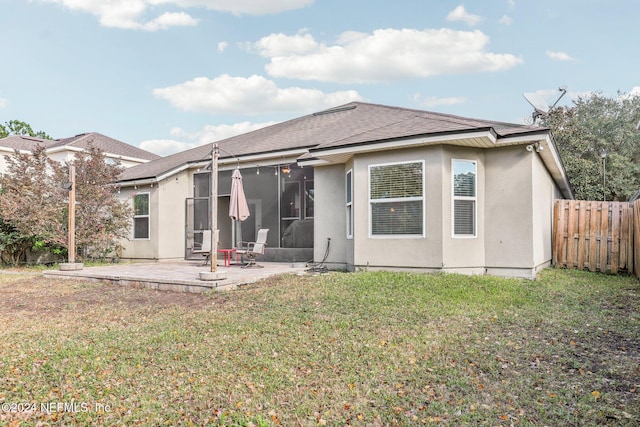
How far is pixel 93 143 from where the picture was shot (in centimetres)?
2192

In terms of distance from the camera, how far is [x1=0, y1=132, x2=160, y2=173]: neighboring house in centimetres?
2162

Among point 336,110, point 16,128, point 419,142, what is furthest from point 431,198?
point 16,128

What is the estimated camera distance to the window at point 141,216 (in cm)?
1454

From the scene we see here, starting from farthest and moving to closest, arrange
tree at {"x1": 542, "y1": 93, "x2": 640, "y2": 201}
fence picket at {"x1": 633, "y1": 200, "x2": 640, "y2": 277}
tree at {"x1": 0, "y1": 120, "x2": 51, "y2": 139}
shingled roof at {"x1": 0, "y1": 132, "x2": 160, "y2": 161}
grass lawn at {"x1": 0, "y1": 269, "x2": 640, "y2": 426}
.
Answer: tree at {"x1": 0, "y1": 120, "x2": 51, "y2": 139}, tree at {"x1": 542, "y1": 93, "x2": 640, "y2": 201}, shingled roof at {"x1": 0, "y1": 132, "x2": 160, "y2": 161}, fence picket at {"x1": 633, "y1": 200, "x2": 640, "y2": 277}, grass lawn at {"x1": 0, "y1": 269, "x2": 640, "y2": 426}

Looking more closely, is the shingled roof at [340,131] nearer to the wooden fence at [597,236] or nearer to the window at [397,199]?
the window at [397,199]

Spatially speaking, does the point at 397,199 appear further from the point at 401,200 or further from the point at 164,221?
the point at 164,221

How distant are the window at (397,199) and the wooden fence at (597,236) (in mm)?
5687

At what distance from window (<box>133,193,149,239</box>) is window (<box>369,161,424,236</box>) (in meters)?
8.93

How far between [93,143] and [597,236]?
22781 millimetres

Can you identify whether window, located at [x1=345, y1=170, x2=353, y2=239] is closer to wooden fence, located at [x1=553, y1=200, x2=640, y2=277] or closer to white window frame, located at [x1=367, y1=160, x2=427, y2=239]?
white window frame, located at [x1=367, y1=160, x2=427, y2=239]

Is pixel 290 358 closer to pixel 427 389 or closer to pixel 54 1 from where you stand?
pixel 427 389

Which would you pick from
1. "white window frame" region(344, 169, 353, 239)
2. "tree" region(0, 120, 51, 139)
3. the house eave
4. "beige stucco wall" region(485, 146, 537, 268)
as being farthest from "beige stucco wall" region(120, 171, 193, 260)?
"tree" region(0, 120, 51, 139)

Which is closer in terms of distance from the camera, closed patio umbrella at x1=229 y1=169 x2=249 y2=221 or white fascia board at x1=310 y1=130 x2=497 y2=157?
white fascia board at x1=310 y1=130 x2=497 y2=157

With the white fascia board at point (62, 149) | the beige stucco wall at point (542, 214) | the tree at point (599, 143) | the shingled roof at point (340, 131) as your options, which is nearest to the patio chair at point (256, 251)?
the shingled roof at point (340, 131)
